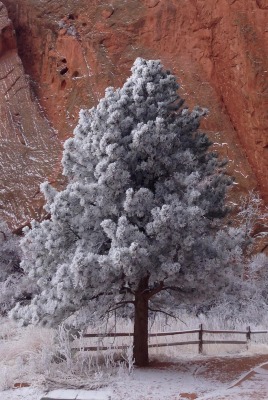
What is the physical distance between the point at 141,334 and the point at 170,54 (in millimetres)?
19330

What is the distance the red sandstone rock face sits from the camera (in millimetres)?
24000

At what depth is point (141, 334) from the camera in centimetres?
1044

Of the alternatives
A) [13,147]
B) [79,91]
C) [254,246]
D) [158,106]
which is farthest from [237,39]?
[158,106]

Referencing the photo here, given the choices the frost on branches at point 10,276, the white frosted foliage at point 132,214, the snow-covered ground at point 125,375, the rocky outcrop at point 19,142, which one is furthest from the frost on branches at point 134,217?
the rocky outcrop at point 19,142

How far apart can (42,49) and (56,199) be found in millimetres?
22587

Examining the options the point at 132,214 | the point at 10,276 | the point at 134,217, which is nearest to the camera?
the point at 132,214

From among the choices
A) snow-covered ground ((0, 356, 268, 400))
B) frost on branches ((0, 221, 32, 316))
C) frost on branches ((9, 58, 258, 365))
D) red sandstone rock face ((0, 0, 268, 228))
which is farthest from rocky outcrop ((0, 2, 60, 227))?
snow-covered ground ((0, 356, 268, 400))

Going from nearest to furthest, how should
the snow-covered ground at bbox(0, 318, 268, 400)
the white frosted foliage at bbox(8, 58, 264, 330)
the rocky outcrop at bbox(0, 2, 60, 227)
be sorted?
the snow-covered ground at bbox(0, 318, 268, 400)
the white frosted foliage at bbox(8, 58, 264, 330)
the rocky outcrop at bbox(0, 2, 60, 227)

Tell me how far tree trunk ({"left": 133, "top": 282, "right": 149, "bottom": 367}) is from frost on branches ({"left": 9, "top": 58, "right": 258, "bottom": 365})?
0.02 metres

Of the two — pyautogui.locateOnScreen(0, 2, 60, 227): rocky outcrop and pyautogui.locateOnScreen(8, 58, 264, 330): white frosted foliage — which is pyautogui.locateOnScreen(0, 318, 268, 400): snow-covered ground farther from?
pyautogui.locateOnScreen(0, 2, 60, 227): rocky outcrop

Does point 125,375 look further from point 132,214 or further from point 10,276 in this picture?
point 10,276

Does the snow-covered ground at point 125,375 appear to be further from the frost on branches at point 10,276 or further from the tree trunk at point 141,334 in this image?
the frost on branches at point 10,276

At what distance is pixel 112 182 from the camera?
953 centimetres

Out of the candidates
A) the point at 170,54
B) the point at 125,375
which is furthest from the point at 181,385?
the point at 170,54
